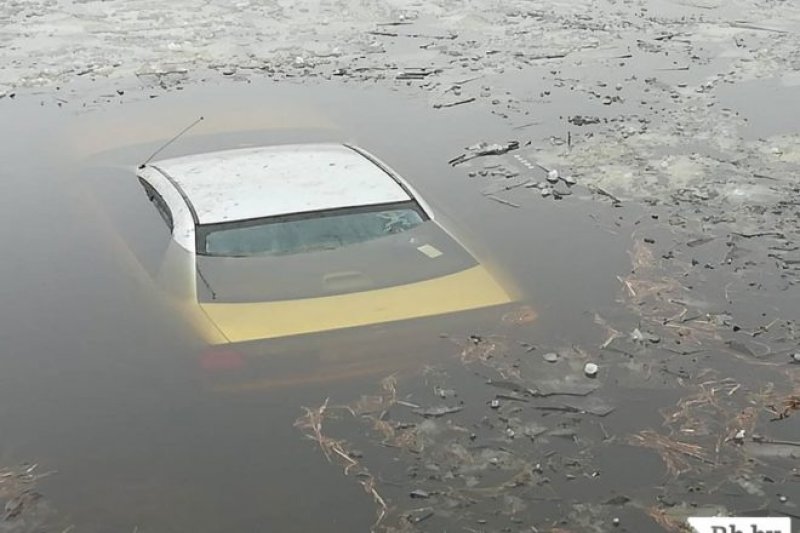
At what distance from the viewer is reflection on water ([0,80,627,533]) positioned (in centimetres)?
538

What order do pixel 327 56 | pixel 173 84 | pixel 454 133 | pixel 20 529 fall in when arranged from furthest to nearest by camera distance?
pixel 327 56, pixel 173 84, pixel 454 133, pixel 20 529

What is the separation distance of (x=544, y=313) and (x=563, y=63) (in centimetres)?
723

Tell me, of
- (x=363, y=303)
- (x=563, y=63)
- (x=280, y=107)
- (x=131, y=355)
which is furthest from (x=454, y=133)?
(x=131, y=355)

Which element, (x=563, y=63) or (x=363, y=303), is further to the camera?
(x=563, y=63)

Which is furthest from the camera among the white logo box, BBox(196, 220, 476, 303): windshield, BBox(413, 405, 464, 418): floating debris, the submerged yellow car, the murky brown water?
BBox(196, 220, 476, 303): windshield

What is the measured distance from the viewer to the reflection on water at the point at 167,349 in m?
5.38

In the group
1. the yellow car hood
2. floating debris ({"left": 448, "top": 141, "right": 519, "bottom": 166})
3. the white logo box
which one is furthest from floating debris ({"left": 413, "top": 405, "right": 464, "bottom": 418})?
floating debris ({"left": 448, "top": 141, "right": 519, "bottom": 166})

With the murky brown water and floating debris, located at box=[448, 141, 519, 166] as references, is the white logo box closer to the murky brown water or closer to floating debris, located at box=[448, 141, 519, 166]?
the murky brown water

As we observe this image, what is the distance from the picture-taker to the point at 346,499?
209 inches

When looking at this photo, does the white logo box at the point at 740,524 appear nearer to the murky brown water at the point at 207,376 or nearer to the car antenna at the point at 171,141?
the murky brown water at the point at 207,376

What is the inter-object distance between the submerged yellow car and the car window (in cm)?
3

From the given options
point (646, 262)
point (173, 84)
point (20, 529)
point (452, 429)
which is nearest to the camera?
point (20, 529)

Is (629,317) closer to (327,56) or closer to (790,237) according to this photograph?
(790,237)

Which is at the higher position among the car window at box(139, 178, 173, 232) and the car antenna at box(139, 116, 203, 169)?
the car window at box(139, 178, 173, 232)
